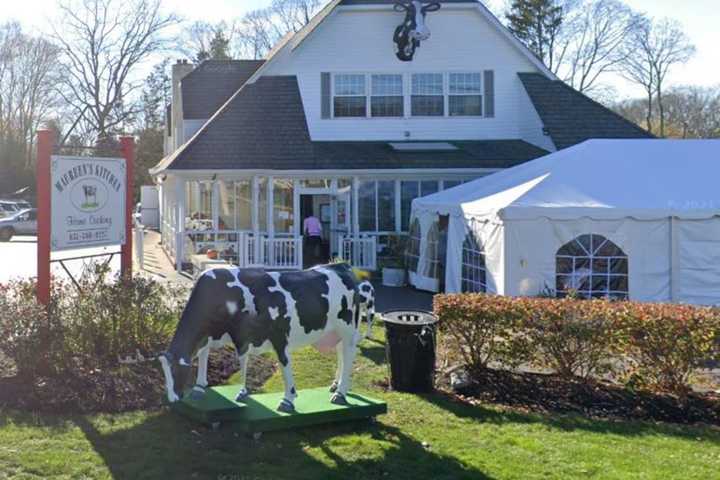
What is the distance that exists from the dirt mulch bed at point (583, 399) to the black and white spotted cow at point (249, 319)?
6.62 feet

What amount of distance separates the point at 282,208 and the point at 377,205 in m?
2.94

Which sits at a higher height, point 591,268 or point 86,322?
point 591,268

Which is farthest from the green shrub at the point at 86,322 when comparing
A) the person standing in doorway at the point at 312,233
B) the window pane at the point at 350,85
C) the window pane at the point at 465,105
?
the window pane at the point at 465,105

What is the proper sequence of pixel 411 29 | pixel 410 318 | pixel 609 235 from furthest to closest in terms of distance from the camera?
pixel 411 29 < pixel 609 235 < pixel 410 318

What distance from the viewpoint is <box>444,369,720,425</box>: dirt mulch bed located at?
7277mm

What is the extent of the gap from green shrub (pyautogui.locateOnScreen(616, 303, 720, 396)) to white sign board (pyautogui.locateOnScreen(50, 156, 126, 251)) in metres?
6.58

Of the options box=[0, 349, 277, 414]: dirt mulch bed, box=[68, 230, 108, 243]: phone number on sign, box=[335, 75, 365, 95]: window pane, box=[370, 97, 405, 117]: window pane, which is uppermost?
box=[335, 75, 365, 95]: window pane

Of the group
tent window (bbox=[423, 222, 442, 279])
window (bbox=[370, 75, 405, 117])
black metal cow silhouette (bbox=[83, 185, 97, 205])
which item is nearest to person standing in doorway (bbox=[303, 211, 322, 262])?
tent window (bbox=[423, 222, 442, 279])

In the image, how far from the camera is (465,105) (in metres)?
23.2

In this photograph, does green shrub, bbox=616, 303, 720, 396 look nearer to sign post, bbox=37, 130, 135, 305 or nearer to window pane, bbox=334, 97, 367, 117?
sign post, bbox=37, 130, 135, 305

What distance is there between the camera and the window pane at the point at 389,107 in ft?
75.6

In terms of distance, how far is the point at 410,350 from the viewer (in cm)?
798

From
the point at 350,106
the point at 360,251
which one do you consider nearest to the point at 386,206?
the point at 360,251

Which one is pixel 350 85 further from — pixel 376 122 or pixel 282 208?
pixel 282 208
